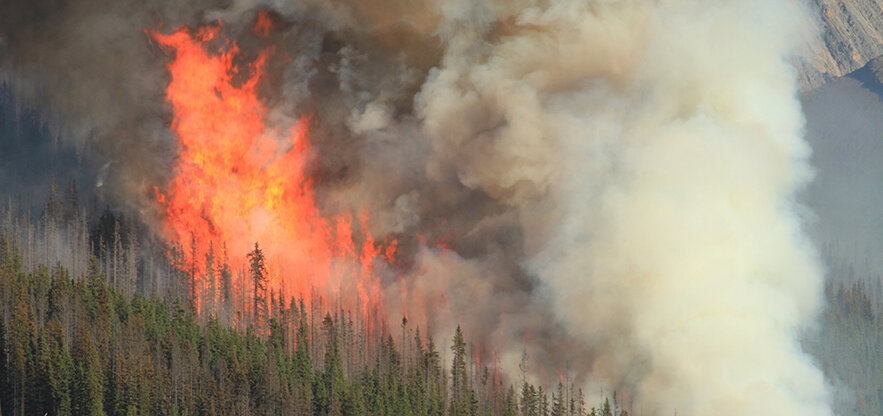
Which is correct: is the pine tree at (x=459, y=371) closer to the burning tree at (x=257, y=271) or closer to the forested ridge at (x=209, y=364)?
the forested ridge at (x=209, y=364)

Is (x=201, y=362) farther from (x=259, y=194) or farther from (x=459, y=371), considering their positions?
(x=459, y=371)

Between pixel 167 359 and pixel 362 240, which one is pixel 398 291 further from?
pixel 167 359

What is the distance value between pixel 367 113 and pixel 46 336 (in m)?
65.1

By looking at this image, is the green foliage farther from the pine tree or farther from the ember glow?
the ember glow

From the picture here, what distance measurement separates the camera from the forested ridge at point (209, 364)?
14300cm

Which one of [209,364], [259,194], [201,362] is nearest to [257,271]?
[259,194]

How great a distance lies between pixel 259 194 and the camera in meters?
195

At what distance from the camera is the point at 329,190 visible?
7766 inches

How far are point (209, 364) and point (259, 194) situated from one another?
37.8 meters

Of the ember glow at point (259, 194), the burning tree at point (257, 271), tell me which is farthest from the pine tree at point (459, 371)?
the burning tree at point (257, 271)

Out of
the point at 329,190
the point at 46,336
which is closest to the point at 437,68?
the point at 329,190

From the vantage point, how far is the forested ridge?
469 feet

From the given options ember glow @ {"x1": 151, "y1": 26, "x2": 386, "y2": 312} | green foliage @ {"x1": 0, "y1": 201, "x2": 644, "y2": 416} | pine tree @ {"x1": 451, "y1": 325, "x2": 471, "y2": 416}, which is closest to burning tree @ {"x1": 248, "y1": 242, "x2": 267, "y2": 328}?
green foliage @ {"x1": 0, "y1": 201, "x2": 644, "y2": 416}

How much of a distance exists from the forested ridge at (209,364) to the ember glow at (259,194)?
599 cm
